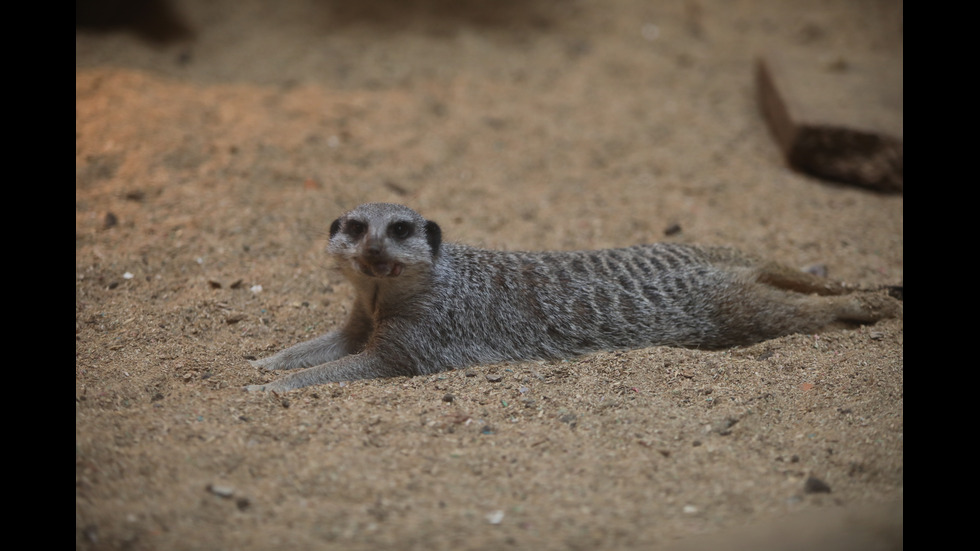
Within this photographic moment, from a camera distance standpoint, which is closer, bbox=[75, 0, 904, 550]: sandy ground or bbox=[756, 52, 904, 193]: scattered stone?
bbox=[75, 0, 904, 550]: sandy ground

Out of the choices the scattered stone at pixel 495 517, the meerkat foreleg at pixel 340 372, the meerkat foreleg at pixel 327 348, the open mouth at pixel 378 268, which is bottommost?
the scattered stone at pixel 495 517

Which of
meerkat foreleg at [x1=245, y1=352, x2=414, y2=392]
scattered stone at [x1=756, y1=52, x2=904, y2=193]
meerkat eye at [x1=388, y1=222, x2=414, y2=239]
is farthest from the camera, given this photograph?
scattered stone at [x1=756, y1=52, x2=904, y2=193]

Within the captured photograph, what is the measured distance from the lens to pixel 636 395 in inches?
117

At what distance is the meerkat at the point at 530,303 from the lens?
3.22 meters

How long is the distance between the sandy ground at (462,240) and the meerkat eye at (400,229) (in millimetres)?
620

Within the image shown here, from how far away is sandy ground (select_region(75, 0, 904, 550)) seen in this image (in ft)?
7.14

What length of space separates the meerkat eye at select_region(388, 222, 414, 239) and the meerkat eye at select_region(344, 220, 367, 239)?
11 cm

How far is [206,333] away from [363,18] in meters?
4.90

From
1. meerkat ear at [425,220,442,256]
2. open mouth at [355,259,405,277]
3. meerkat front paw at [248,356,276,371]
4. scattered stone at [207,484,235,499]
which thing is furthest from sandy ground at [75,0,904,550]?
meerkat ear at [425,220,442,256]

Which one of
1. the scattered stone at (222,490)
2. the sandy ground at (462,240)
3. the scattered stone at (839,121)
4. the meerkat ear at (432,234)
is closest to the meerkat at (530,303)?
the meerkat ear at (432,234)

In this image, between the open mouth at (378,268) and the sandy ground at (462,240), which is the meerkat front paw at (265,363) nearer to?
the sandy ground at (462,240)

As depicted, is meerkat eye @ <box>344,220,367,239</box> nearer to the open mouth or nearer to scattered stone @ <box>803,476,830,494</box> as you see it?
the open mouth

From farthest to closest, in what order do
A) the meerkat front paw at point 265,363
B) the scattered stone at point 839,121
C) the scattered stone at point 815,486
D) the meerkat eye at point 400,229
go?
the scattered stone at point 839,121
the meerkat front paw at point 265,363
the meerkat eye at point 400,229
the scattered stone at point 815,486
